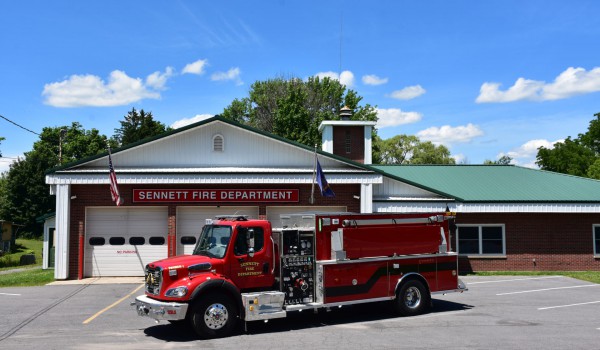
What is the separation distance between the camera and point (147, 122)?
75000 mm

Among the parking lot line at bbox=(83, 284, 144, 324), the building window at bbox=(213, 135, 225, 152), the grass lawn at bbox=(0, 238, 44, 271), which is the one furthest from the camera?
the grass lawn at bbox=(0, 238, 44, 271)

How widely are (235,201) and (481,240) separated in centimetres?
1196

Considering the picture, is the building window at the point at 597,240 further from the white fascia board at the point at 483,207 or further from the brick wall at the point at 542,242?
the white fascia board at the point at 483,207

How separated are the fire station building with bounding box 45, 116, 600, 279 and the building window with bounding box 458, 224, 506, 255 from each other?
0.05m

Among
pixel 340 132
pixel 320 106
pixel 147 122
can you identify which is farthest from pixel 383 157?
pixel 340 132

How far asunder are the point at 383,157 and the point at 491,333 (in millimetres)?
85233

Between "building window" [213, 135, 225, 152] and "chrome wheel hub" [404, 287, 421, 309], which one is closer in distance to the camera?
"chrome wheel hub" [404, 287, 421, 309]

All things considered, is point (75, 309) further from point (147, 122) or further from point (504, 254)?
point (147, 122)

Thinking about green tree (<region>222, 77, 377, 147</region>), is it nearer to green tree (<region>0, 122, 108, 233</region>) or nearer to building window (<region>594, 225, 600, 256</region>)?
green tree (<region>0, 122, 108, 233</region>)

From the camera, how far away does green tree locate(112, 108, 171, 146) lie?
73.4 meters

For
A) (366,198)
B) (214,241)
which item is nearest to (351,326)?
(214,241)

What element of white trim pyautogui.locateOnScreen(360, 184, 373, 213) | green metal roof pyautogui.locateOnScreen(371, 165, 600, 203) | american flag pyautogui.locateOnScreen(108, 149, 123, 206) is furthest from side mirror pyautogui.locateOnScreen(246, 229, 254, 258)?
green metal roof pyautogui.locateOnScreen(371, 165, 600, 203)

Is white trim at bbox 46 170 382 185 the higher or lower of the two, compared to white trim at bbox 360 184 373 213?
higher

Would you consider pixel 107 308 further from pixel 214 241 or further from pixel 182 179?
pixel 182 179
